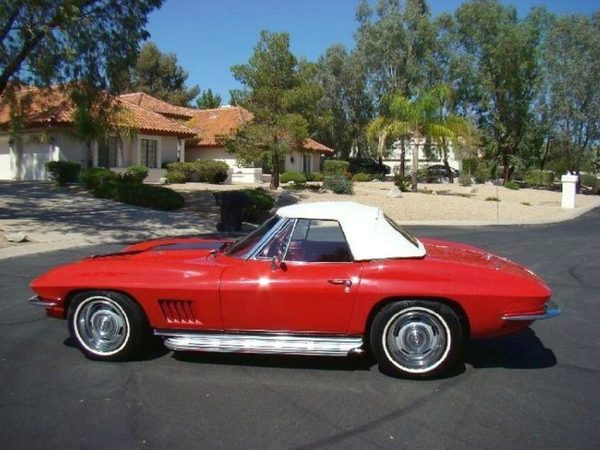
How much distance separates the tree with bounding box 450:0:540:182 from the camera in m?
42.0

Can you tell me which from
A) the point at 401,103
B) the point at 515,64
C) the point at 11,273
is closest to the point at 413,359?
the point at 11,273

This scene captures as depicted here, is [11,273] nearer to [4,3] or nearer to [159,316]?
[159,316]

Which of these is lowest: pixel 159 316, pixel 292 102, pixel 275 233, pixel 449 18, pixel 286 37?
pixel 159 316

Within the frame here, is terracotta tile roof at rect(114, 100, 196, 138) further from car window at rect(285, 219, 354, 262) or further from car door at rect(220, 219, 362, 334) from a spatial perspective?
car door at rect(220, 219, 362, 334)

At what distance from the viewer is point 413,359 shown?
4516 millimetres

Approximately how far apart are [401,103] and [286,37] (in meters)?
6.55

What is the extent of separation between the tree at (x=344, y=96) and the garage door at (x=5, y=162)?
22.6 m

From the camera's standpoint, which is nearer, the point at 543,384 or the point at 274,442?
the point at 274,442

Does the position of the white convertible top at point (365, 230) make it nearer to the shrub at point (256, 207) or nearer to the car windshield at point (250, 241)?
the car windshield at point (250, 241)

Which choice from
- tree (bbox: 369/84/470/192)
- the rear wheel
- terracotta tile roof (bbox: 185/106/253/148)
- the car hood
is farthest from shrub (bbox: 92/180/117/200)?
the rear wheel

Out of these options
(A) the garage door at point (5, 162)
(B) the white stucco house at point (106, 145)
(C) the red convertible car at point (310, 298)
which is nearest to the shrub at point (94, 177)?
(B) the white stucco house at point (106, 145)

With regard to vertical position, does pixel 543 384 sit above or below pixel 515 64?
below

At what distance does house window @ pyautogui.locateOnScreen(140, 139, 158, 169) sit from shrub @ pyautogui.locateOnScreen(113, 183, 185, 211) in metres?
10.8

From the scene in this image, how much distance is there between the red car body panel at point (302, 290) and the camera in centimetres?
443
